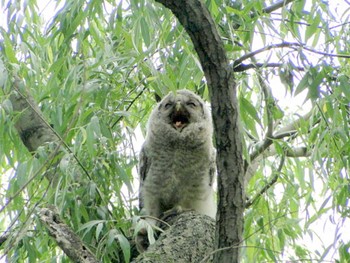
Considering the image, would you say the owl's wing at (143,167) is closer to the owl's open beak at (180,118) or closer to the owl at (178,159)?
the owl at (178,159)

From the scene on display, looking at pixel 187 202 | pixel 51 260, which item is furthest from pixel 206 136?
pixel 51 260

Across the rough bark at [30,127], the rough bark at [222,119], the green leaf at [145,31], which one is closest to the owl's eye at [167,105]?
the rough bark at [30,127]

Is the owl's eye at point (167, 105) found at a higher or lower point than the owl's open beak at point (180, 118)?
higher

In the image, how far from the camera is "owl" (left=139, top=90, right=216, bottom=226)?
364 centimetres

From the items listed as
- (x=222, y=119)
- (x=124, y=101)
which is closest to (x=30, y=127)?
(x=124, y=101)

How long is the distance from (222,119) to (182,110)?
1.71m

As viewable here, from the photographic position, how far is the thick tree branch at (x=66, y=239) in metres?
2.26

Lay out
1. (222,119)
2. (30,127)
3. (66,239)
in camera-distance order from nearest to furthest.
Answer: (222,119) → (66,239) → (30,127)

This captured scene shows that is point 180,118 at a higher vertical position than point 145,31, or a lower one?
higher

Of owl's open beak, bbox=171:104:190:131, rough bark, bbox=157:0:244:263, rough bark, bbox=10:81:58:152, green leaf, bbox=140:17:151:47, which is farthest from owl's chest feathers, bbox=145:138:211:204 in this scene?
rough bark, bbox=157:0:244:263

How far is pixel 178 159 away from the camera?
145 inches

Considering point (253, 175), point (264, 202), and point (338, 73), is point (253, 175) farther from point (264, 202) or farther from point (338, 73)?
point (338, 73)

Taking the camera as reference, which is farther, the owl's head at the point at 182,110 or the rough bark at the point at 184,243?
the owl's head at the point at 182,110

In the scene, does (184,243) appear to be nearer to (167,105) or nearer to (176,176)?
(176,176)
